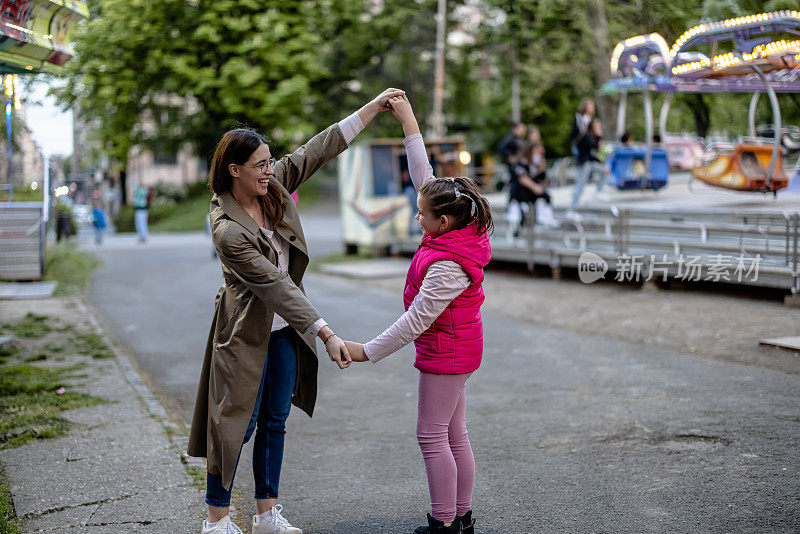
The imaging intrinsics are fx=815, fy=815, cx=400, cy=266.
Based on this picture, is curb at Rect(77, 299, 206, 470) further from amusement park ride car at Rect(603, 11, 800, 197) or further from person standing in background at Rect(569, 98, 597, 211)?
person standing in background at Rect(569, 98, 597, 211)

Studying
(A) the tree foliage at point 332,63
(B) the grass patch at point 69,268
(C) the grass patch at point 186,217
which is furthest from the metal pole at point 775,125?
(C) the grass patch at point 186,217

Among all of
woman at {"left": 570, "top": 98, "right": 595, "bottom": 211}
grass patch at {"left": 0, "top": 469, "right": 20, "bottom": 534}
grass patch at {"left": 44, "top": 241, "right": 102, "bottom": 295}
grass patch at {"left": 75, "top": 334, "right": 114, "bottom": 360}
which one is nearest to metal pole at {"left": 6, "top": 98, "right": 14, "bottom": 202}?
grass patch at {"left": 44, "top": 241, "right": 102, "bottom": 295}

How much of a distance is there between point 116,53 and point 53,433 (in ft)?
31.6

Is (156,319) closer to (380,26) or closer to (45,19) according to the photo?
(45,19)

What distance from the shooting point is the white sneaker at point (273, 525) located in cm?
372

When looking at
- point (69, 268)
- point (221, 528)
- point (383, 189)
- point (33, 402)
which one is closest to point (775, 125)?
point (383, 189)

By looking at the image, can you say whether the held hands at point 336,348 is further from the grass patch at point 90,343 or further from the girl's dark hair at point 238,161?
the grass patch at point 90,343

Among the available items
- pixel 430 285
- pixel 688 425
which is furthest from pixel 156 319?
pixel 430 285

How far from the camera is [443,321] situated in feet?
11.2

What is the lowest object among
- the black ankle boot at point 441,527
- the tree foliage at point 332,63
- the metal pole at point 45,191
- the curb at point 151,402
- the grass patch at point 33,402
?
the curb at point 151,402

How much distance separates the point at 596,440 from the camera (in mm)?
5121

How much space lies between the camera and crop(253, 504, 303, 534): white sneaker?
3.72m

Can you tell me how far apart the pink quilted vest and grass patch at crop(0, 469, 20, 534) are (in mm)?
2066

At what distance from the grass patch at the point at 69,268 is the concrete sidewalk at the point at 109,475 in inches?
302
